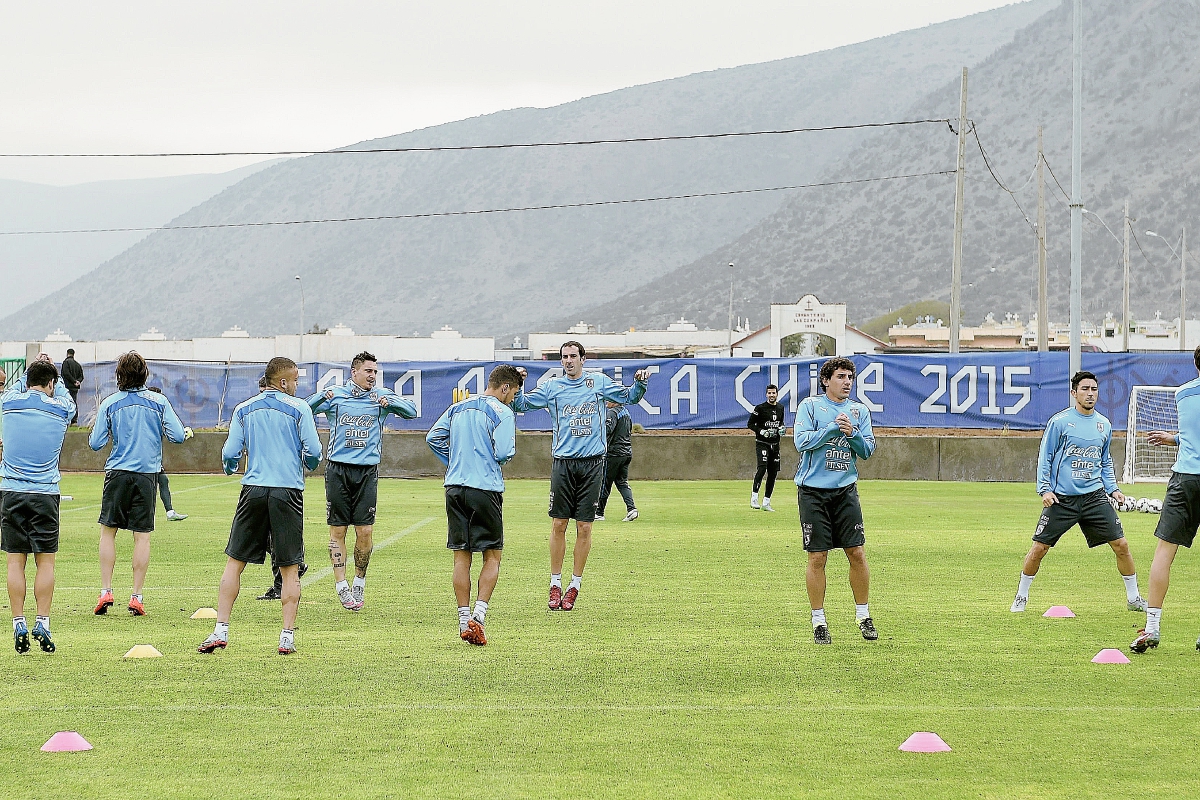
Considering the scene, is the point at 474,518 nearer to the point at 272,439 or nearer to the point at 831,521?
the point at 272,439

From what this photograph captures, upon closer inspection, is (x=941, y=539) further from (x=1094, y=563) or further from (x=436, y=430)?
(x=436, y=430)

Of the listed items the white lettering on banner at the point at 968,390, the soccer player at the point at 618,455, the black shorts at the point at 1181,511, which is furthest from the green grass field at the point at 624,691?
the white lettering on banner at the point at 968,390

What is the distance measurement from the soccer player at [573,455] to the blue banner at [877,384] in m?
14.8

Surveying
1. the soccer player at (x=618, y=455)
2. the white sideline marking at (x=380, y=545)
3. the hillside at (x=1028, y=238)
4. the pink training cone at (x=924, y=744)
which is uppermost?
the hillside at (x=1028, y=238)

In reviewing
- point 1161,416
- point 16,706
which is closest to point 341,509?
point 16,706

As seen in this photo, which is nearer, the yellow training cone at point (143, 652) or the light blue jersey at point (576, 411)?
the yellow training cone at point (143, 652)

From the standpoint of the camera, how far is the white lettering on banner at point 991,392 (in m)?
27.2

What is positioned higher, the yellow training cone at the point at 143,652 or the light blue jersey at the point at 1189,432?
the light blue jersey at the point at 1189,432

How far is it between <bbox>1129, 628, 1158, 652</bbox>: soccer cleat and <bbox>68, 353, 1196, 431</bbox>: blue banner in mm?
17420

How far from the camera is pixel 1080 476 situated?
10.4 meters

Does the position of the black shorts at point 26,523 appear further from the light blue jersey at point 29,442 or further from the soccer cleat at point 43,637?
the soccer cleat at point 43,637

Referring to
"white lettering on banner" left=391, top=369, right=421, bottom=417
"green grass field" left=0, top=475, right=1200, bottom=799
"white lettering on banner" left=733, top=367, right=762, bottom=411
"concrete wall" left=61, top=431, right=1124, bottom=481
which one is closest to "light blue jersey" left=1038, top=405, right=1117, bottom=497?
"green grass field" left=0, top=475, right=1200, bottom=799

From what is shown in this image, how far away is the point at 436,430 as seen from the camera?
9.44 m

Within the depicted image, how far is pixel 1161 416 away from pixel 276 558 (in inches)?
847
